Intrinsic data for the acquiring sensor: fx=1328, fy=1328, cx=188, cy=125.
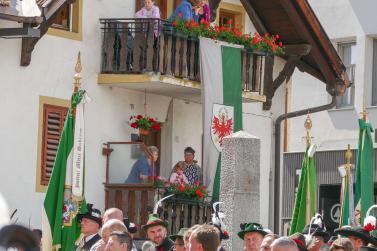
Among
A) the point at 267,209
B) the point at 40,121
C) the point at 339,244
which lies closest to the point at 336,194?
the point at 267,209

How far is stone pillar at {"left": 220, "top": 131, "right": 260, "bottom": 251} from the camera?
556 inches

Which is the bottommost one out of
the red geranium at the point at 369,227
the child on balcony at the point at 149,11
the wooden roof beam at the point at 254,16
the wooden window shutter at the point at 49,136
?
the red geranium at the point at 369,227

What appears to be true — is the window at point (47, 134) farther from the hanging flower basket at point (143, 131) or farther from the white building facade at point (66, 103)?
the hanging flower basket at point (143, 131)

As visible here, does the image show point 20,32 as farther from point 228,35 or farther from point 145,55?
point 228,35

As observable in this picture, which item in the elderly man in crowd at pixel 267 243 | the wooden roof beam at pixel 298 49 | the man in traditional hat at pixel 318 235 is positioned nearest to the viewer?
the elderly man in crowd at pixel 267 243

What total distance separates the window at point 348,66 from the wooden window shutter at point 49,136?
12.0 metres

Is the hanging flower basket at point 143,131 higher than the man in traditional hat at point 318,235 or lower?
higher

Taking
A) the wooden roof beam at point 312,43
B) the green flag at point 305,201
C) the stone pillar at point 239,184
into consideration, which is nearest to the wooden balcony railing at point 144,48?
the wooden roof beam at point 312,43

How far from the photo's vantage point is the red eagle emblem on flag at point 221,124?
22.2 metres

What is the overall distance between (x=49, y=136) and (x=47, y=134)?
2.1 inches

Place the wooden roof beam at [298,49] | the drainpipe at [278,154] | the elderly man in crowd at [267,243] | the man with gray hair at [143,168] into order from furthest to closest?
the drainpipe at [278,154] → the wooden roof beam at [298,49] → the man with gray hair at [143,168] → the elderly man in crowd at [267,243]

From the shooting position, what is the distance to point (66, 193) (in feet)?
54.3

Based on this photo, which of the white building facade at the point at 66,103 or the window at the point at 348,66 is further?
the window at the point at 348,66

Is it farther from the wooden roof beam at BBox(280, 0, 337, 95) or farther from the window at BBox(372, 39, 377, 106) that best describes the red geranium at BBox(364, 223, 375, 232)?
the window at BBox(372, 39, 377, 106)
